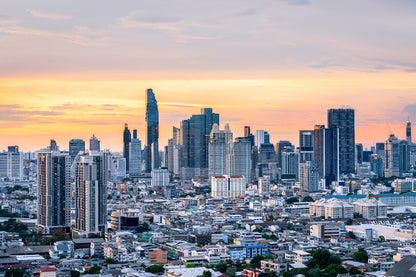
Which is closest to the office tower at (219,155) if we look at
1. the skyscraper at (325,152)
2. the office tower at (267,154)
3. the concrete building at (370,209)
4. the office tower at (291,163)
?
the skyscraper at (325,152)

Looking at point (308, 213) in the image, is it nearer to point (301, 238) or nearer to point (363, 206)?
point (363, 206)

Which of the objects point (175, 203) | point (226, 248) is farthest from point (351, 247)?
point (175, 203)

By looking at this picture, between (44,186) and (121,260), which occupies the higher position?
(44,186)

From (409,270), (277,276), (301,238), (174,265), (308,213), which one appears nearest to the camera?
(409,270)

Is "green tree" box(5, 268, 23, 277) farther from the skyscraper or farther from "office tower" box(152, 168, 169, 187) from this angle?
the skyscraper

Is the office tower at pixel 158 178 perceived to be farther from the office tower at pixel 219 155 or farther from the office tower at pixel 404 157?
the office tower at pixel 404 157

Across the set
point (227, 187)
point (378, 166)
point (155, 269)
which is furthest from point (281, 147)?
point (155, 269)
